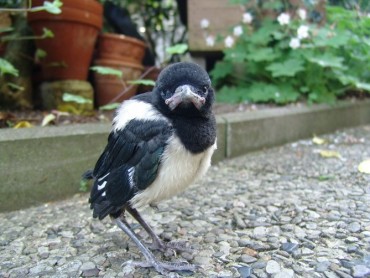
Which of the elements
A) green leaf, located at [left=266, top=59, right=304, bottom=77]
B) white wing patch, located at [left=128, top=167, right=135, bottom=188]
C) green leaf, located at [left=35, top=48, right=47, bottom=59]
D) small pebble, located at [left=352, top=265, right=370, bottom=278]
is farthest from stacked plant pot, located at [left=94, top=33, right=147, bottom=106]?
small pebble, located at [left=352, top=265, right=370, bottom=278]

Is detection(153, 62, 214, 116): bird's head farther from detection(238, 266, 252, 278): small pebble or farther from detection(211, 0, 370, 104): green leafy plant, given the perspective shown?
detection(211, 0, 370, 104): green leafy plant

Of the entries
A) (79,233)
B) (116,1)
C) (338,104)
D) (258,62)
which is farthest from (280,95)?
(79,233)

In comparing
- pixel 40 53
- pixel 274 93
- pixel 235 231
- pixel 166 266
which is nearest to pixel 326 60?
pixel 274 93

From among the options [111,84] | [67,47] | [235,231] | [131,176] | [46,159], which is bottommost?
[235,231]

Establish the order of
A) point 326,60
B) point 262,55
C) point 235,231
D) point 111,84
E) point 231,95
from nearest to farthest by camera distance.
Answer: point 235,231 < point 111,84 < point 326,60 < point 262,55 < point 231,95

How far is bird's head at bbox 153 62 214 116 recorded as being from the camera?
1.61 metres

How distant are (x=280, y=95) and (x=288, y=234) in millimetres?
2538

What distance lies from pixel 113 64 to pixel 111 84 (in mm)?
195

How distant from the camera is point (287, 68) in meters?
4.23

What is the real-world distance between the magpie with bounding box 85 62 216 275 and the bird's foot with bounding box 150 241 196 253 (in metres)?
0.15

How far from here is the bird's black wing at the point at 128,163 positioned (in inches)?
68.0

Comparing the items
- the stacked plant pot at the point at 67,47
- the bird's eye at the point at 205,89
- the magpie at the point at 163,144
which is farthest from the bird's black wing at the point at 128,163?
the stacked plant pot at the point at 67,47

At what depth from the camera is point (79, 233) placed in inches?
85.9

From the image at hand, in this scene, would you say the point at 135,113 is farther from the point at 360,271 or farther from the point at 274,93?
the point at 274,93
